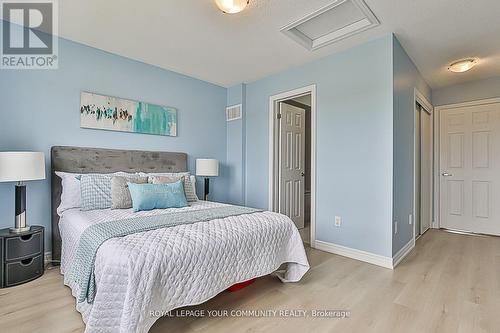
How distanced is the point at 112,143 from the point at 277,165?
2.23m

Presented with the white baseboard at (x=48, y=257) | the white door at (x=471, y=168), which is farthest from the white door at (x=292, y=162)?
the white baseboard at (x=48, y=257)

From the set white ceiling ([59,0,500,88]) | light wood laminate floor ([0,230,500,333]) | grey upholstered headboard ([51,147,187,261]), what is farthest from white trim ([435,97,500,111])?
grey upholstered headboard ([51,147,187,261])

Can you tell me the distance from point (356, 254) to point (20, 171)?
10.8 feet

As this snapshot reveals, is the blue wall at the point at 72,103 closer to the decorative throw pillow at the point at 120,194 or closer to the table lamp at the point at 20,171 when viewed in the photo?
the table lamp at the point at 20,171

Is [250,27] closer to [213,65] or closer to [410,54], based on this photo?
[213,65]

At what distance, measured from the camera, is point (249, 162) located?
13.5 feet

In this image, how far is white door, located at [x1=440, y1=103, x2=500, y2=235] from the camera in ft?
12.2

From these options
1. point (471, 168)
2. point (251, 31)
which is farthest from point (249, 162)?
point (471, 168)

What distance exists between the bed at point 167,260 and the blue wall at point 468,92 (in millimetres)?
3823

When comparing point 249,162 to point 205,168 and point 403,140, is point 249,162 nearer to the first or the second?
point 205,168

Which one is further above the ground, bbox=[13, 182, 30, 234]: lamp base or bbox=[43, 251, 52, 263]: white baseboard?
bbox=[13, 182, 30, 234]: lamp base

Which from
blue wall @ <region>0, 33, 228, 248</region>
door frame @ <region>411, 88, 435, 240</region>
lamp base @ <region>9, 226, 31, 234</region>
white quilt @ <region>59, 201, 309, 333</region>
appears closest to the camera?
white quilt @ <region>59, 201, 309, 333</region>

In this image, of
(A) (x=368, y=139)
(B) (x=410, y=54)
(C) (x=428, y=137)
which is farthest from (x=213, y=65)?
(C) (x=428, y=137)

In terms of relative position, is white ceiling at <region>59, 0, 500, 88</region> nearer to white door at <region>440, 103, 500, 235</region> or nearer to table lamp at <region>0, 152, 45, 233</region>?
white door at <region>440, 103, 500, 235</region>
